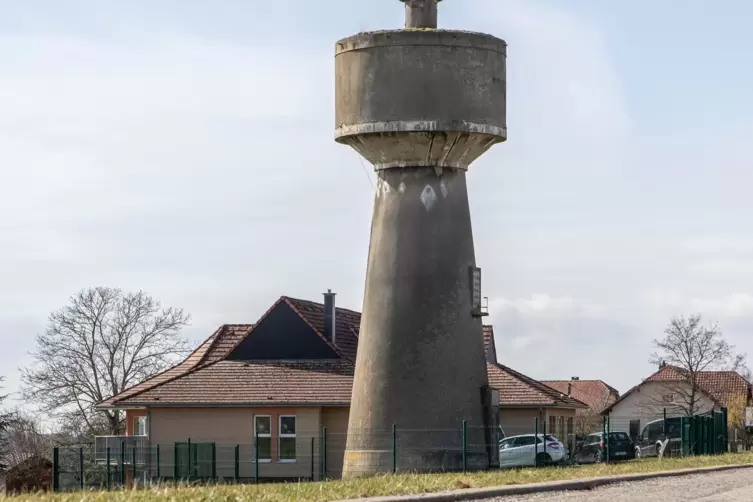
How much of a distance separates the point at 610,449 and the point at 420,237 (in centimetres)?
1866

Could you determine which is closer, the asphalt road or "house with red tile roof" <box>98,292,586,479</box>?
the asphalt road

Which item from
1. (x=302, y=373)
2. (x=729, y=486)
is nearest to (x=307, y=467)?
(x=302, y=373)

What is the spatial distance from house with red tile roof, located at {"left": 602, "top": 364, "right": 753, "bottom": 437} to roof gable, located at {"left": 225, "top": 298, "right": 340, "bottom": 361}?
141 feet

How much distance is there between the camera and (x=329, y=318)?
52.9 metres

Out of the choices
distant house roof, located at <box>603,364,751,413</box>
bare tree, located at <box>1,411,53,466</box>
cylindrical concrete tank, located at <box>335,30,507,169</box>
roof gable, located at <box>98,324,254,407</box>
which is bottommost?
bare tree, located at <box>1,411,53,466</box>

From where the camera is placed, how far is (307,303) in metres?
55.0

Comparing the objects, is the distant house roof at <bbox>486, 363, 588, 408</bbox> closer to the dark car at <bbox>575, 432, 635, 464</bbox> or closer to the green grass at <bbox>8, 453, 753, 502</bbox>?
the dark car at <bbox>575, 432, 635, 464</bbox>

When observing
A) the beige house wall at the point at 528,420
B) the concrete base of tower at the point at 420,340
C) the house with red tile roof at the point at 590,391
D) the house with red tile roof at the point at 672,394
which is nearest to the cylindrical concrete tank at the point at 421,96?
the concrete base of tower at the point at 420,340

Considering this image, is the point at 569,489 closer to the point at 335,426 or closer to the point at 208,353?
the point at 335,426

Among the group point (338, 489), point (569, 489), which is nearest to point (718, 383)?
point (569, 489)

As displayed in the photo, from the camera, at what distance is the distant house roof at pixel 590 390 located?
120000 millimetres

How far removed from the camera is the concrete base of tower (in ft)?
106

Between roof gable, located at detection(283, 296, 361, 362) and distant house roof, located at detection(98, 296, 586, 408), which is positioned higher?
roof gable, located at detection(283, 296, 361, 362)

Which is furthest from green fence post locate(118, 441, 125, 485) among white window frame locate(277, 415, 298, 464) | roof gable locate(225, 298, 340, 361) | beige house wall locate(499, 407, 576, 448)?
beige house wall locate(499, 407, 576, 448)
